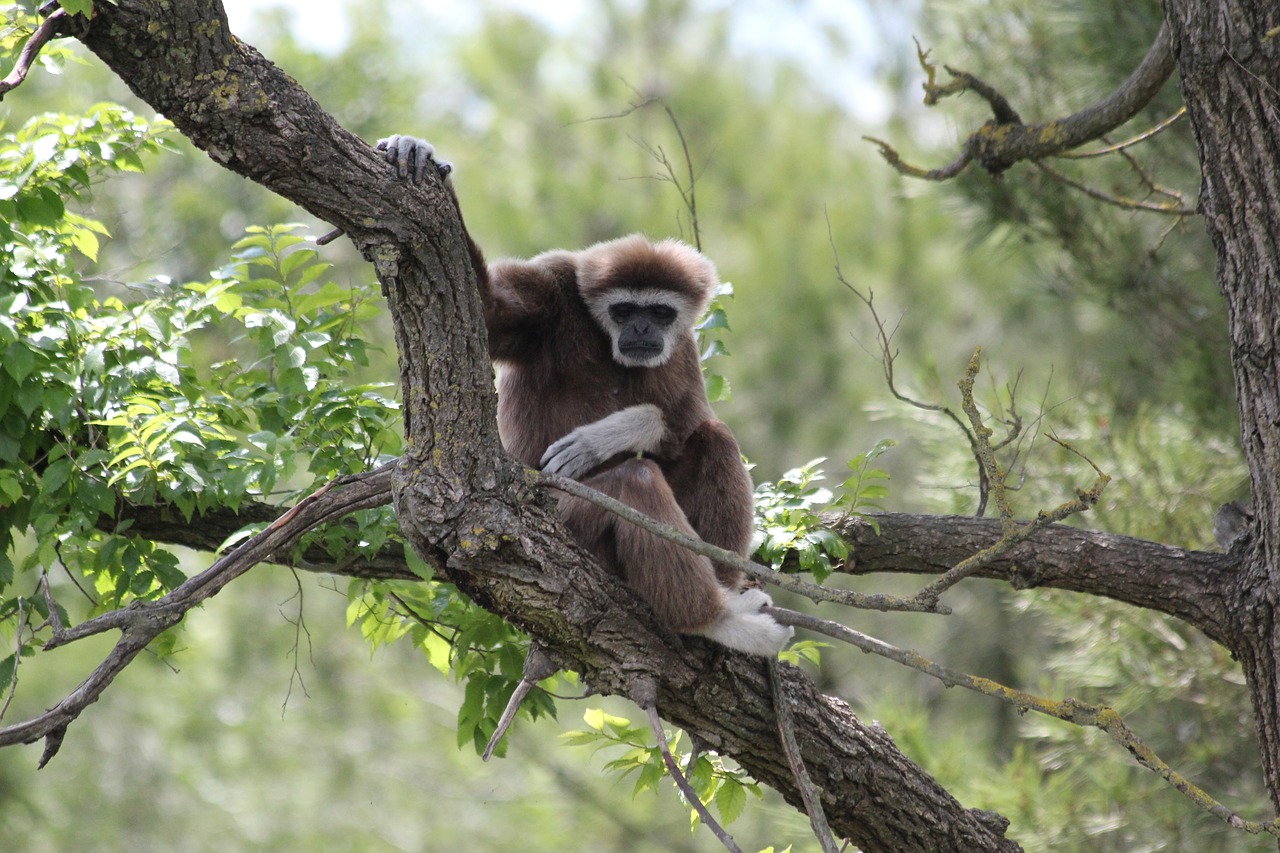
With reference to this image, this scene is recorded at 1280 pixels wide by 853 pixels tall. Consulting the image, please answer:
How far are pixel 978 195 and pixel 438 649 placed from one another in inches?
184

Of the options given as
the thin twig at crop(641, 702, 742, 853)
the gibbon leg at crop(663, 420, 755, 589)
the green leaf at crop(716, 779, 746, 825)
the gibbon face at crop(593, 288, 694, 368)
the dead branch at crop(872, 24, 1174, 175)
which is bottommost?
the thin twig at crop(641, 702, 742, 853)

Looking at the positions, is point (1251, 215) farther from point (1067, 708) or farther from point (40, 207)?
point (40, 207)

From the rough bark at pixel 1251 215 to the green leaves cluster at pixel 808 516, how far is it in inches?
51.9

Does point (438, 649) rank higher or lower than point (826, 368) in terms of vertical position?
lower

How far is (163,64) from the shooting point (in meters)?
2.62

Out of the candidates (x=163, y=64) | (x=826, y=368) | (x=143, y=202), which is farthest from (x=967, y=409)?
(x=143, y=202)

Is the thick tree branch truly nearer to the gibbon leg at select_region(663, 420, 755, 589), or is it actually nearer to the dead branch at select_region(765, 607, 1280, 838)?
the gibbon leg at select_region(663, 420, 755, 589)

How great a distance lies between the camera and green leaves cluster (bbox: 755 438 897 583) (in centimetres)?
425

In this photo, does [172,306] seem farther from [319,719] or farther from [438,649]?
[319,719]

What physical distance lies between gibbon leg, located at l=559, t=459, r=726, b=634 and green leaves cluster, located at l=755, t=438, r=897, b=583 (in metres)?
0.44

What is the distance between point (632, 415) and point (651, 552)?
693mm

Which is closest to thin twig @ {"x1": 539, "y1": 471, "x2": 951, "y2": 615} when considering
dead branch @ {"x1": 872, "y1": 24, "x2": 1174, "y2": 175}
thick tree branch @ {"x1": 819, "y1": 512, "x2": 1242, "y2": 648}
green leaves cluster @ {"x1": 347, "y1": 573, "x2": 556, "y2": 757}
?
green leaves cluster @ {"x1": 347, "y1": 573, "x2": 556, "y2": 757}

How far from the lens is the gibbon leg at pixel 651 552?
152 inches

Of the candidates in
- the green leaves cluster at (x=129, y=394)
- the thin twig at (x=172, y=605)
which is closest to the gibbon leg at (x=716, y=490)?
the green leaves cluster at (x=129, y=394)
